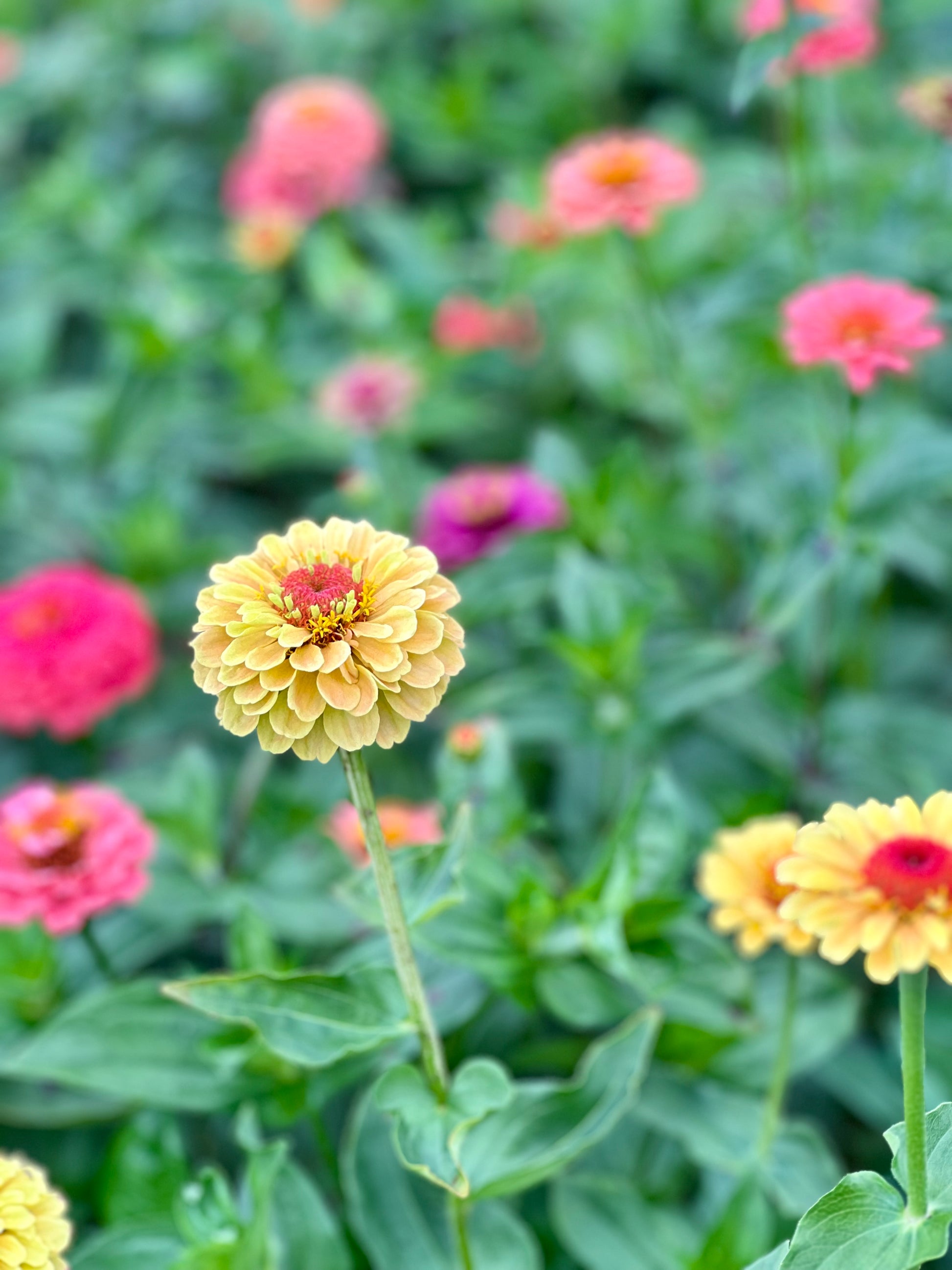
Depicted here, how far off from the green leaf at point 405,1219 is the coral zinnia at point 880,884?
0.39 meters

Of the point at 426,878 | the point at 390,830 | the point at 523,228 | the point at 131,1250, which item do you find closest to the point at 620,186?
the point at 523,228

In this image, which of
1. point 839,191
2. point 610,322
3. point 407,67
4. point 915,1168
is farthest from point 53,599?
point 407,67

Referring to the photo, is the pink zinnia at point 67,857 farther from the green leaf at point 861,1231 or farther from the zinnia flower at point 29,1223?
the green leaf at point 861,1231

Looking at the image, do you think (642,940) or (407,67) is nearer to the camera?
(642,940)

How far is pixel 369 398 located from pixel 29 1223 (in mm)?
907

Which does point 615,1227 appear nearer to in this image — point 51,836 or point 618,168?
point 51,836

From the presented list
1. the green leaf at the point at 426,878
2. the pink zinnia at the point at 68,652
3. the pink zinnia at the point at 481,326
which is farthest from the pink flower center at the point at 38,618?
the pink zinnia at the point at 481,326

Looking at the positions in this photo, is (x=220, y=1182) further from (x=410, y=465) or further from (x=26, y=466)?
(x=26, y=466)

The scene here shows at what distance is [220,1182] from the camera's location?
813mm

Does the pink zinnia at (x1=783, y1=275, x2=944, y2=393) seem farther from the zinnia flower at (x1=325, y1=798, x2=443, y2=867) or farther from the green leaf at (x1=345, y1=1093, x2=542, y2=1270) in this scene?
the green leaf at (x1=345, y1=1093, x2=542, y2=1270)

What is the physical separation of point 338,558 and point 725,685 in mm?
550

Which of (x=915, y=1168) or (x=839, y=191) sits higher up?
(x=839, y=191)

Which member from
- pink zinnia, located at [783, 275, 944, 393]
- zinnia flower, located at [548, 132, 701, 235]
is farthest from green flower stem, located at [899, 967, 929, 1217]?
zinnia flower, located at [548, 132, 701, 235]

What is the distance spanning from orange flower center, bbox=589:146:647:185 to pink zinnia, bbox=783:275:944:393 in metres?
0.28
